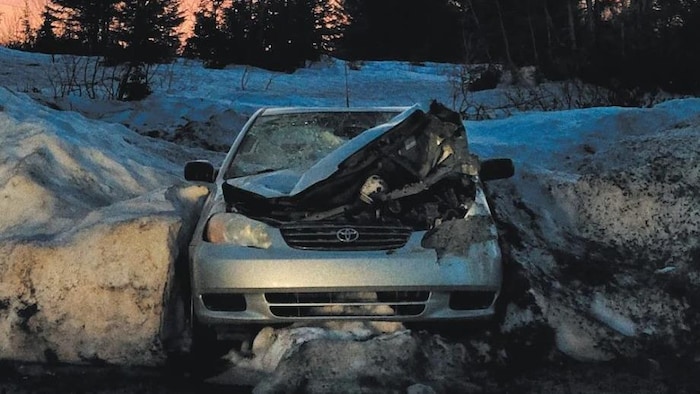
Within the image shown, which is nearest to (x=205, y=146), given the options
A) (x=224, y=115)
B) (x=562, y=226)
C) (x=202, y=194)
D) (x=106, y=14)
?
(x=224, y=115)

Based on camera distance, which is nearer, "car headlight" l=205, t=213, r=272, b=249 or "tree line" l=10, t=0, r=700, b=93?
"car headlight" l=205, t=213, r=272, b=249

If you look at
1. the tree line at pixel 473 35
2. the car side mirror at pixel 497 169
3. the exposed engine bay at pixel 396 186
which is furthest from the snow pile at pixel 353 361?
the tree line at pixel 473 35

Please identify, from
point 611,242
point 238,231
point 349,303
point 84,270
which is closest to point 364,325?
point 349,303

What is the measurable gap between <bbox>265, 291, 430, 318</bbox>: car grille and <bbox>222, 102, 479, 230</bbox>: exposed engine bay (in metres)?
0.42

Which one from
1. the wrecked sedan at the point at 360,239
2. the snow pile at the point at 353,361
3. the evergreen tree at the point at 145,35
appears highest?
the evergreen tree at the point at 145,35

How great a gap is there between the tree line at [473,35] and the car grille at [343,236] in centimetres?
1274

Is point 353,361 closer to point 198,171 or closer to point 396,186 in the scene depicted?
point 396,186

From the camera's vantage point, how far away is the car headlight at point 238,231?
14.3 ft

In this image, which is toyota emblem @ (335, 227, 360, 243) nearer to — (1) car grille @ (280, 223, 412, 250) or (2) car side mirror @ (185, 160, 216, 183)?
(1) car grille @ (280, 223, 412, 250)

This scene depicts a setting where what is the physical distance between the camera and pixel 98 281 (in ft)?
15.1

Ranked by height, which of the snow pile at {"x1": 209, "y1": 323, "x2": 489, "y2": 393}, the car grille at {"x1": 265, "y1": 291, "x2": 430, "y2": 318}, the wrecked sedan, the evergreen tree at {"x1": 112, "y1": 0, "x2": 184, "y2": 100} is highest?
the evergreen tree at {"x1": 112, "y1": 0, "x2": 184, "y2": 100}

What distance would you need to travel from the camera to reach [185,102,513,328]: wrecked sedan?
4.18 meters

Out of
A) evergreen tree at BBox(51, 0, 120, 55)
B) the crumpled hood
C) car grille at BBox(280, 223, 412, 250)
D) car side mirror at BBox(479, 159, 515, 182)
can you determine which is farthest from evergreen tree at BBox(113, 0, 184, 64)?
car grille at BBox(280, 223, 412, 250)

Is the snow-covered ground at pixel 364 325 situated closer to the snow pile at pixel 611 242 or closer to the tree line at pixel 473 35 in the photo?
the snow pile at pixel 611 242
